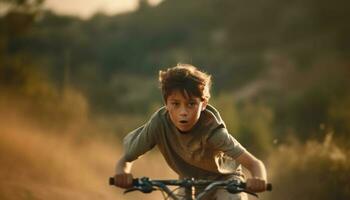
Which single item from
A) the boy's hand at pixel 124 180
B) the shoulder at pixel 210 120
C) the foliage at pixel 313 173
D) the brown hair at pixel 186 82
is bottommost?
the boy's hand at pixel 124 180

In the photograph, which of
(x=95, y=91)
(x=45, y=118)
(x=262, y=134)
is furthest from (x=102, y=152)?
(x=95, y=91)

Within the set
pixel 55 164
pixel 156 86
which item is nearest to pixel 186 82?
pixel 55 164

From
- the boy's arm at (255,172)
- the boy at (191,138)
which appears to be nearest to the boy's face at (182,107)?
the boy at (191,138)

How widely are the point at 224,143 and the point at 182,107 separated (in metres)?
0.48

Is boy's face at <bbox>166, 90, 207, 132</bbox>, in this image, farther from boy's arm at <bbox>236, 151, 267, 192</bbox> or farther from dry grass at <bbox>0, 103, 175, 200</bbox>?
dry grass at <bbox>0, 103, 175, 200</bbox>

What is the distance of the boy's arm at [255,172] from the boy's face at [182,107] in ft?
1.55

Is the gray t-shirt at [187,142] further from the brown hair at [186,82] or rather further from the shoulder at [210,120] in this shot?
the brown hair at [186,82]

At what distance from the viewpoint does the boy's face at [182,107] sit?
7.20 meters

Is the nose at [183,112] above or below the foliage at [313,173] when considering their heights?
below

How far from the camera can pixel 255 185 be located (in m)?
6.85

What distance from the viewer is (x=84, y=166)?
2172 centimetres

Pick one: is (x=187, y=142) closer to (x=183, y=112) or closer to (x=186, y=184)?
(x=183, y=112)

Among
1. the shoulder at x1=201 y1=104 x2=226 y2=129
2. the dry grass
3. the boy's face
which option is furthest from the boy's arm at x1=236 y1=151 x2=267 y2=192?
the dry grass

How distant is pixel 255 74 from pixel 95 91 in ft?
45.1
